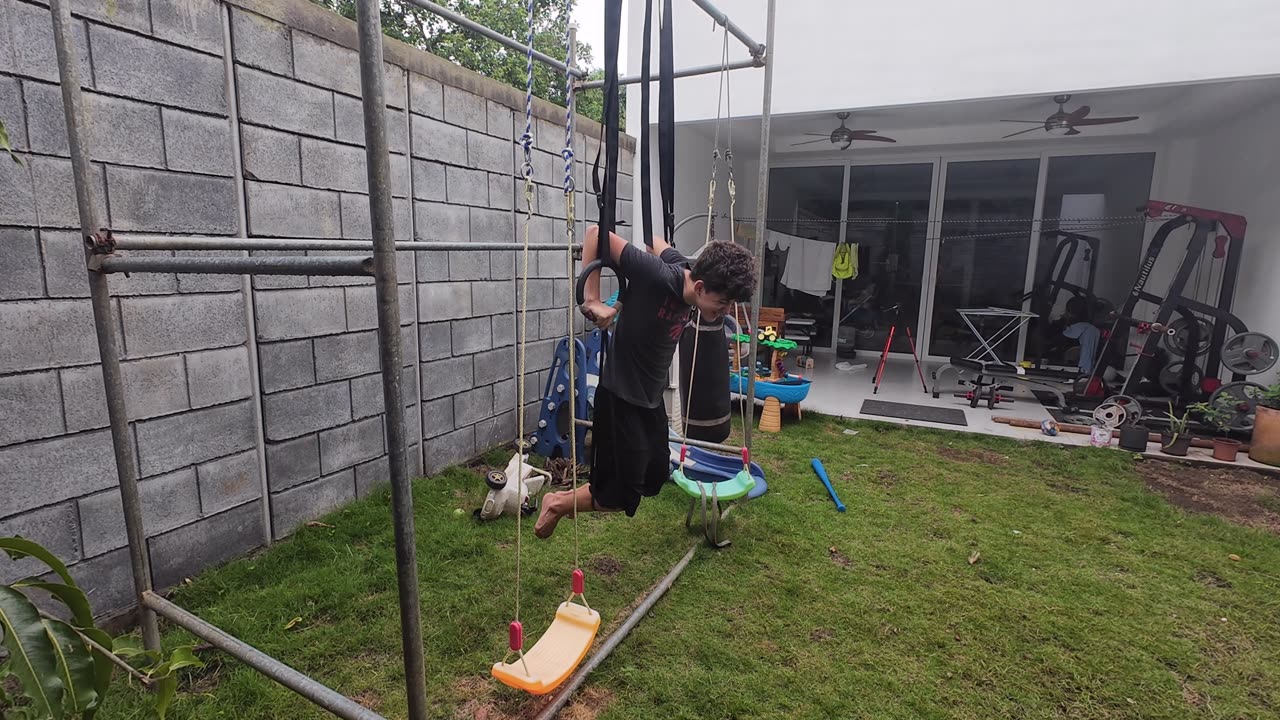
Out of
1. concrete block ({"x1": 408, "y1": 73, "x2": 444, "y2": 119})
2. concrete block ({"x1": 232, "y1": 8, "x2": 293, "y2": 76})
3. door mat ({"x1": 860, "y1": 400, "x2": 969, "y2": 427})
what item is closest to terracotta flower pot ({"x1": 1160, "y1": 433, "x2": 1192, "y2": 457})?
door mat ({"x1": 860, "y1": 400, "x2": 969, "y2": 427})

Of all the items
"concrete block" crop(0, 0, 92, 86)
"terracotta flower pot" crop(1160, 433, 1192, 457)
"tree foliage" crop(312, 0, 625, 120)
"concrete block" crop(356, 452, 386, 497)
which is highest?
"tree foliage" crop(312, 0, 625, 120)

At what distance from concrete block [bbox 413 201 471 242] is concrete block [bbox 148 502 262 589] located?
1.62 m

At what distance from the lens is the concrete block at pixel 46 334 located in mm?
1927

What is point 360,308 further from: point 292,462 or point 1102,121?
point 1102,121

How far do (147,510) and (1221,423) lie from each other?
21.4 ft

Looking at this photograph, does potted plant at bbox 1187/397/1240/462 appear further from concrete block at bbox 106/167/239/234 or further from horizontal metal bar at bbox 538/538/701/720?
concrete block at bbox 106/167/239/234

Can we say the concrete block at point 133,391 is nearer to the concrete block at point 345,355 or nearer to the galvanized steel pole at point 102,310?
the galvanized steel pole at point 102,310

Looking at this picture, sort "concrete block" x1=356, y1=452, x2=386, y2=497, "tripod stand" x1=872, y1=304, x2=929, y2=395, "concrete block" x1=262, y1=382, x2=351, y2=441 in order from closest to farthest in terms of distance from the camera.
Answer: "concrete block" x1=262, y1=382, x2=351, y2=441 → "concrete block" x1=356, y1=452, x2=386, y2=497 → "tripod stand" x1=872, y1=304, x2=929, y2=395

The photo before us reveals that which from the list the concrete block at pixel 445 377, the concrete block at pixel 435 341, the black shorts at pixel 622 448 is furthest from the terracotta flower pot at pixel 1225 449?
the concrete block at pixel 435 341

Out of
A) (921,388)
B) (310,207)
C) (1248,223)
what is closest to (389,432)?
(310,207)

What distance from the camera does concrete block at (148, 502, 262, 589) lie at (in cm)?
239

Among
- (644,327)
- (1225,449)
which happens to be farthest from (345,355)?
(1225,449)

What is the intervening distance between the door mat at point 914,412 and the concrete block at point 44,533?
16.9ft

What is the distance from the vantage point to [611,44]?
1.74 metres
